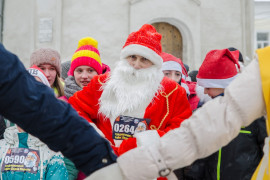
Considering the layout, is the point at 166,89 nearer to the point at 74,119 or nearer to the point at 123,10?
the point at 74,119

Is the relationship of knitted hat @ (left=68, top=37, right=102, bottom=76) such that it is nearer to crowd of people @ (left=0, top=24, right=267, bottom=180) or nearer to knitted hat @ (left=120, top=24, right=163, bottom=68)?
crowd of people @ (left=0, top=24, right=267, bottom=180)

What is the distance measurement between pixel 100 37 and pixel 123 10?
3.28 feet

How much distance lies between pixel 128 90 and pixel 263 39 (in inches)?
744

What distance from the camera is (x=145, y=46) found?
8.26 feet

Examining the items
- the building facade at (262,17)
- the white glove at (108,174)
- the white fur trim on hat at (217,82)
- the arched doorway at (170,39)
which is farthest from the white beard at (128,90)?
the building facade at (262,17)

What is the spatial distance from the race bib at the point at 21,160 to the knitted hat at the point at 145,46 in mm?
1093

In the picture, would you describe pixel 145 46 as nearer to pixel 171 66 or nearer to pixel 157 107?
pixel 157 107

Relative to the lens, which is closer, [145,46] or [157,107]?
[157,107]

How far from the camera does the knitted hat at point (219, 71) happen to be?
254cm

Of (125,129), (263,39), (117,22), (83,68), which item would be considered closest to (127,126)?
(125,129)

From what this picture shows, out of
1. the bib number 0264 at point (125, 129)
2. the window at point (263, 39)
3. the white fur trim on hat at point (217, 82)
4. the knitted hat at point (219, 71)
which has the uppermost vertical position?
the window at point (263, 39)

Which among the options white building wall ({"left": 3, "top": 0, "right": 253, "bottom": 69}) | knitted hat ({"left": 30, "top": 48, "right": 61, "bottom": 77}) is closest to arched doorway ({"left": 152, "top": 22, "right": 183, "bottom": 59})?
white building wall ({"left": 3, "top": 0, "right": 253, "bottom": 69})

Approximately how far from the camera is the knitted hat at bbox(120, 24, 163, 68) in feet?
8.21

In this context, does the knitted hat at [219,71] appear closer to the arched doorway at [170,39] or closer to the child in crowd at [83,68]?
the child in crowd at [83,68]
